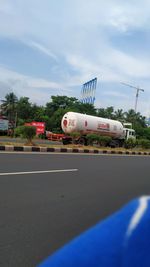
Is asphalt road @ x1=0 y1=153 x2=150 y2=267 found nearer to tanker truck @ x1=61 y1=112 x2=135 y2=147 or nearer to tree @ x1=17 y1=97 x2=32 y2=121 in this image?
tanker truck @ x1=61 y1=112 x2=135 y2=147

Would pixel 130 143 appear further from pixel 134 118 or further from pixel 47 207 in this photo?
pixel 134 118

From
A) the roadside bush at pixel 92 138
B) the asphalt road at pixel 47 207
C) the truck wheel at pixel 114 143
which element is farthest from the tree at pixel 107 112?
the asphalt road at pixel 47 207

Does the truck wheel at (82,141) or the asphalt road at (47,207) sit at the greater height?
the truck wheel at (82,141)

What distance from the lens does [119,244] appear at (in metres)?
0.80

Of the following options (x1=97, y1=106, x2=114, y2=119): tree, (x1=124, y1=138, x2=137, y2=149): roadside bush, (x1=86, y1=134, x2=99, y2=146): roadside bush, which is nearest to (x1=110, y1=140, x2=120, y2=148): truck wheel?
(x1=124, y1=138, x2=137, y2=149): roadside bush

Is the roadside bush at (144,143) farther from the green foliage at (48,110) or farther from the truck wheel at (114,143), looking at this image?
the green foliage at (48,110)

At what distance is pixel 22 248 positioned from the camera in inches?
131

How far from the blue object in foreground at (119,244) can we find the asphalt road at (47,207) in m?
2.30

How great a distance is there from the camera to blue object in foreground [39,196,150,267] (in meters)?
0.80

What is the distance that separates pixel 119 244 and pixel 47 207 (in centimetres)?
420

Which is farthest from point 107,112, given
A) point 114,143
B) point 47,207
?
point 47,207

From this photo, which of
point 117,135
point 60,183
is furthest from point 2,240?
point 117,135

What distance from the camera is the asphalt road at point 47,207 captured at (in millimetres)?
3375

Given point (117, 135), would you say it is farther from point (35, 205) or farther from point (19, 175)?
point (35, 205)
